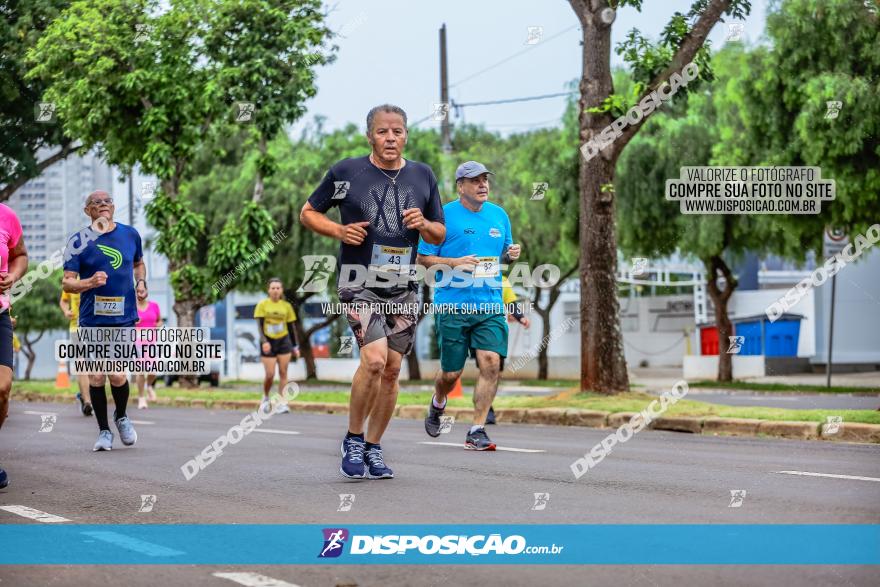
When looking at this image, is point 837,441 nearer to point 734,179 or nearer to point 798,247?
point 734,179

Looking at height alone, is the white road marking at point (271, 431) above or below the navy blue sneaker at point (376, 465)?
below

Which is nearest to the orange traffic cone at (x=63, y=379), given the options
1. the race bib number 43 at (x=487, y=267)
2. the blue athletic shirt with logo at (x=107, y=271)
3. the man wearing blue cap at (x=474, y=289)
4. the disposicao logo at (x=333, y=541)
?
the blue athletic shirt with logo at (x=107, y=271)

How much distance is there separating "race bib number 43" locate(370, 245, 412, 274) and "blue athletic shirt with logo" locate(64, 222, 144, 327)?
3653mm

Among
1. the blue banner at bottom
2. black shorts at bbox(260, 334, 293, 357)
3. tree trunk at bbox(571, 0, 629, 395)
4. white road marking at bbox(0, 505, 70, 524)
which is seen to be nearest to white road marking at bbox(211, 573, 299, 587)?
the blue banner at bottom

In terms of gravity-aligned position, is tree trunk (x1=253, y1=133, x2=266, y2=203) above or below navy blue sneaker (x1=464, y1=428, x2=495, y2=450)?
above

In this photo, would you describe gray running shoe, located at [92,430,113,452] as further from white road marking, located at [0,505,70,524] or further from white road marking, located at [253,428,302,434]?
white road marking, located at [0,505,70,524]

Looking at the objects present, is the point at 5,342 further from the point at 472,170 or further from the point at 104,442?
the point at 472,170

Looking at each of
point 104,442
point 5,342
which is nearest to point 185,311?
point 104,442

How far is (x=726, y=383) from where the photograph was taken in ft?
98.8

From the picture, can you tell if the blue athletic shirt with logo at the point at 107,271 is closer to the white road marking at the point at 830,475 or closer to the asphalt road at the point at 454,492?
the asphalt road at the point at 454,492

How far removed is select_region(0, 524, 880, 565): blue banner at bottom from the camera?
511cm

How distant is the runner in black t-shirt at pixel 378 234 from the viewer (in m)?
7.47

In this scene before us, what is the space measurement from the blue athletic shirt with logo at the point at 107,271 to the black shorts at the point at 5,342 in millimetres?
2436

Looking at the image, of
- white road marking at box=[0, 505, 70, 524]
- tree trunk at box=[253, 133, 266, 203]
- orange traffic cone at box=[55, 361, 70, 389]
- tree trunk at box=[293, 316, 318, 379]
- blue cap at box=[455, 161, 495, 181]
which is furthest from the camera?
tree trunk at box=[293, 316, 318, 379]
